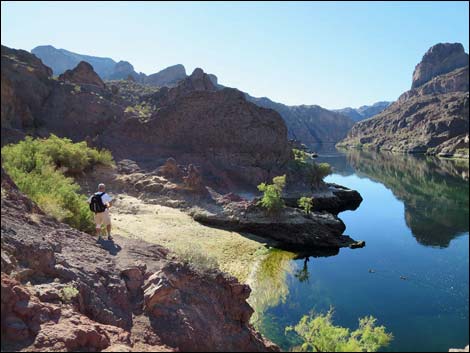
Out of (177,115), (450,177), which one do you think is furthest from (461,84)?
(177,115)

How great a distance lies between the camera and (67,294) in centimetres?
805

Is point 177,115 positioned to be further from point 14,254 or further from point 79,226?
point 14,254

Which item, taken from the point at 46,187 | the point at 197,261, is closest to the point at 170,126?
the point at 46,187

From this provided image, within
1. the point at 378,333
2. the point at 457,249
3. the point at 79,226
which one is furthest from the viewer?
the point at 457,249

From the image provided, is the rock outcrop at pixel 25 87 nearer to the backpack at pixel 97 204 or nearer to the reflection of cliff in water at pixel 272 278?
the backpack at pixel 97 204

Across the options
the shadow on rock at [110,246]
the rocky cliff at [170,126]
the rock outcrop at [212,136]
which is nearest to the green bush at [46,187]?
the shadow on rock at [110,246]

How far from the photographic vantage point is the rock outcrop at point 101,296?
699 cm

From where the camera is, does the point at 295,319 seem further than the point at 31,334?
Yes

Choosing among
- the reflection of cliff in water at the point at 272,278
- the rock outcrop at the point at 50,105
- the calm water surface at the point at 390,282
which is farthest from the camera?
the rock outcrop at the point at 50,105

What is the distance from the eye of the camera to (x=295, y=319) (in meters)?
16.5

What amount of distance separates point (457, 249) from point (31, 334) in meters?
28.7

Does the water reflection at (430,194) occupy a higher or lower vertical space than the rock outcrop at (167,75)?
lower

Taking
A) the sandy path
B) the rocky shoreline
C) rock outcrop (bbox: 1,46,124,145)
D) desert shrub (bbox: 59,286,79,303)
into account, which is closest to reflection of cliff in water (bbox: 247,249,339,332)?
the sandy path

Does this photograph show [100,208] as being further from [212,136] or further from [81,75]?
[81,75]
